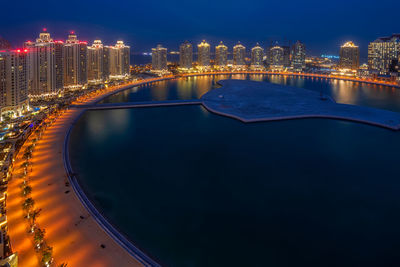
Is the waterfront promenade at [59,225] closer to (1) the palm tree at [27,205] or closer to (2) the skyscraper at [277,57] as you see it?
(1) the palm tree at [27,205]

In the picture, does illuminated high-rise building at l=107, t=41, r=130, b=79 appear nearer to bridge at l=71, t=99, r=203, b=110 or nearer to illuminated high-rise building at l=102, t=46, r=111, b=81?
illuminated high-rise building at l=102, t=46, r=111, b=81

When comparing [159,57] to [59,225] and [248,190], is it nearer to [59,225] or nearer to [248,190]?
[248,190]

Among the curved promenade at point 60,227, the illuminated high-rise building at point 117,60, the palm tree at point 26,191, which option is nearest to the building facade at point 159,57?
the illuminated high-rise building at point 117,60

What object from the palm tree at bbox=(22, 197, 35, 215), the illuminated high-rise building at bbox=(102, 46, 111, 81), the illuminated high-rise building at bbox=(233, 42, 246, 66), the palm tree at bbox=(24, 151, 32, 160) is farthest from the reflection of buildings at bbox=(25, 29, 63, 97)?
the illuminated high-rise building at bbox=(233, 42, 246, 66)

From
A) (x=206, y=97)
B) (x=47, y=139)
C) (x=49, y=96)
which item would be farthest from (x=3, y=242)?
(x=49, y=96)

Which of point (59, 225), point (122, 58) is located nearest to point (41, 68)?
point (122, 58)

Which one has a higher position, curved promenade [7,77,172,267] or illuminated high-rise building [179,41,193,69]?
illuminated high-rise building [179,41,193,69]

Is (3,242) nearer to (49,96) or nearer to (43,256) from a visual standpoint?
(43,256)
